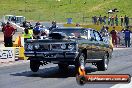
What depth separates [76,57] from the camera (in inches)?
615

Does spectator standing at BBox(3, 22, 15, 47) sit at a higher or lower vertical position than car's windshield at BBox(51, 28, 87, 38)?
lower

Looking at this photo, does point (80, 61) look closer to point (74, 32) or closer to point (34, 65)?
point (74, 32)

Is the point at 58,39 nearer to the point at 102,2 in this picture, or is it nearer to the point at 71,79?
the point at 71,79

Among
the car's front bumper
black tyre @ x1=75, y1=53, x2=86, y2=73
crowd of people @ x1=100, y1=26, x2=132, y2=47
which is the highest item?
the car's front bumper

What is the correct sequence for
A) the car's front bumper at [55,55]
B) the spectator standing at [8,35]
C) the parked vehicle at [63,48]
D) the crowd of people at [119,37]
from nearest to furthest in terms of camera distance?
1. the car's front bumper at [55,55]
2. the parked vehicle at [63,48]
3. the spectator standing at [8,35]
4. the crowd of people at [119,37]

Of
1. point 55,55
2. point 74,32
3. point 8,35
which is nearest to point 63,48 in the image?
point 55,55

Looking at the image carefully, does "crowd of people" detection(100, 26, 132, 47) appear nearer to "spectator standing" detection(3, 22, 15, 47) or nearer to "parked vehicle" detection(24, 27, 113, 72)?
"spectator standing" detection(3, 22, 15, 47)

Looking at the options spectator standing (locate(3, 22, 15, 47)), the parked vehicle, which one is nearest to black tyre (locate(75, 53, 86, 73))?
the parked vehicle

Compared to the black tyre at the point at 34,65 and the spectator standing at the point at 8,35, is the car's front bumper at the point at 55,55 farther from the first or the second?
the spectator standing at the point at 8,35

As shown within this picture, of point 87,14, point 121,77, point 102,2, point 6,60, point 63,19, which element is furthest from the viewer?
point 102,2

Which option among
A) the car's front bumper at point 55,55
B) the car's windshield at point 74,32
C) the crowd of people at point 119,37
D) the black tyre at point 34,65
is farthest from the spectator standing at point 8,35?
the crowd of people at point 119,37

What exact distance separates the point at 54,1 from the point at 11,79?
247 ft

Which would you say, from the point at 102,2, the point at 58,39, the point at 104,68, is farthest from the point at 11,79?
the point at 102,2

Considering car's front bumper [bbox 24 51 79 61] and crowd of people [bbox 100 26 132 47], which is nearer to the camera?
car's front bumper [bbox 24 51 79 61]
